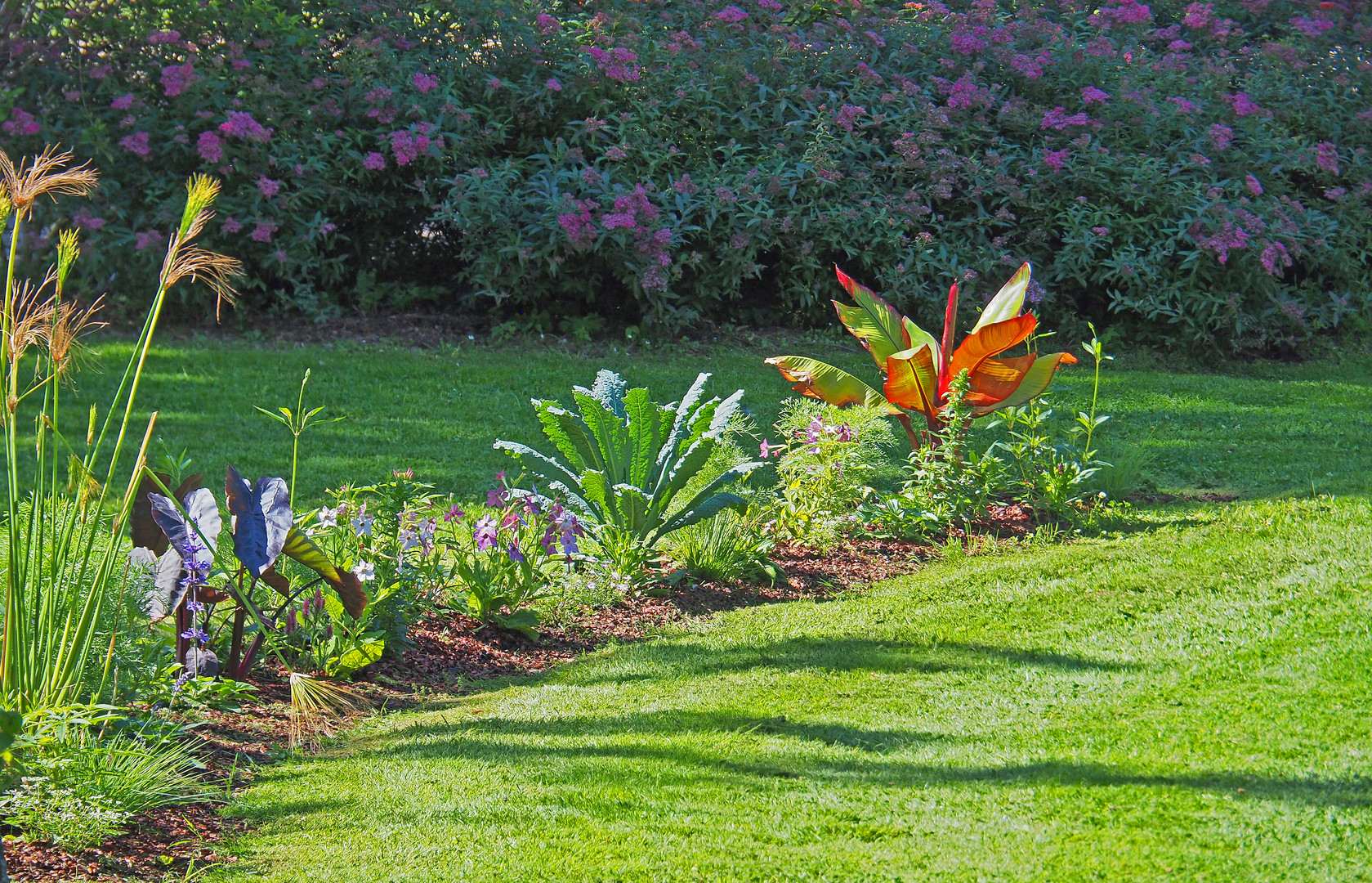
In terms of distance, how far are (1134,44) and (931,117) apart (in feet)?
11.0

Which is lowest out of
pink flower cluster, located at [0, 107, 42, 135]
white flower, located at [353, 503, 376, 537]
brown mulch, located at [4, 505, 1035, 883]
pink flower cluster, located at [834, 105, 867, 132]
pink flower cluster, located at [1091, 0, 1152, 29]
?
brown mulch, located at [4, 505, 1035, 883]

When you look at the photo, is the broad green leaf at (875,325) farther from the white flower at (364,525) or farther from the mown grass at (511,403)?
the white flower at (364,525)

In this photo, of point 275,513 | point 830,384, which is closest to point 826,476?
point 830,384

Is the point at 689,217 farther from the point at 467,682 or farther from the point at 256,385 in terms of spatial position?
the point at 467,682

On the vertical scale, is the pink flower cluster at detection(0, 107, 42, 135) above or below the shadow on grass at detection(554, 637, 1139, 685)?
above

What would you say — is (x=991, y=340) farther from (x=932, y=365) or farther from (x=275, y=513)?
(x=275, y=513)

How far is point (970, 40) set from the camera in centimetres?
1139

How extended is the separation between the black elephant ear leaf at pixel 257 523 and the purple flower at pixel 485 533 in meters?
0.82

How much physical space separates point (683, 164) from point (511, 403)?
11.1 ft

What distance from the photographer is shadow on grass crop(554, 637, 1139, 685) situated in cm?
386

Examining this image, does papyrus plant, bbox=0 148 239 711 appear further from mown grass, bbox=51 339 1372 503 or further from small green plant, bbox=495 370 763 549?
mown grass, bbox=51 339 1372 503

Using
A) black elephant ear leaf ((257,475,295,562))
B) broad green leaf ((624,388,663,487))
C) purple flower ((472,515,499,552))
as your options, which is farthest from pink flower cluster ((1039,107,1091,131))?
black elephant ear leaf ((257,475,295,562))

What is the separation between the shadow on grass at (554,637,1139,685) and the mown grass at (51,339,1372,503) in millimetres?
2203

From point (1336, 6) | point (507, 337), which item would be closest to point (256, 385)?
point (507, 337)
